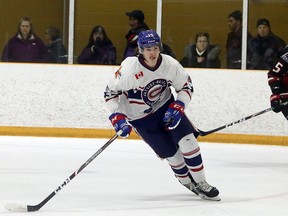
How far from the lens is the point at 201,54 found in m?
7.30

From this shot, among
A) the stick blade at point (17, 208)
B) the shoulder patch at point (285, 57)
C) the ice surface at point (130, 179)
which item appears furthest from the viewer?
the shoulder patch at point (285, 57)

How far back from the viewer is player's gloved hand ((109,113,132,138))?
13.1 ft

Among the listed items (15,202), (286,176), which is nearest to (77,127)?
(286,176)

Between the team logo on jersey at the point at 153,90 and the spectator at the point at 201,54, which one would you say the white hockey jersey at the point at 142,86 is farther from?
the spectator at the point at 201,54

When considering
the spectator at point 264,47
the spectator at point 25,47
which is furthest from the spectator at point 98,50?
the spectator at point 264,47

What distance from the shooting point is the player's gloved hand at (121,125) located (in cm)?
398

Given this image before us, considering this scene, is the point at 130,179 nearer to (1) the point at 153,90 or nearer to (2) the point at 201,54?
(1) the point at 153,90

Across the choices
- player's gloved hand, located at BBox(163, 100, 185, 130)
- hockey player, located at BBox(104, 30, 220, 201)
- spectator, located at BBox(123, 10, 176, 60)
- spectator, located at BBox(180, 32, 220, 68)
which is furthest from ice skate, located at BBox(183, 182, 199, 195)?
spectator, located at BBox(123, 10, 176, 60)

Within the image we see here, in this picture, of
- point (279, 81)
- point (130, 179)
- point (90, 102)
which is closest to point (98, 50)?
point (90, 102)

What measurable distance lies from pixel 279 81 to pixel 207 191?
163 cm

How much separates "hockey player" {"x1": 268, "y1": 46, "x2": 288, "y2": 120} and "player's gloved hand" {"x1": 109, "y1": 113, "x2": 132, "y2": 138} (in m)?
1.74

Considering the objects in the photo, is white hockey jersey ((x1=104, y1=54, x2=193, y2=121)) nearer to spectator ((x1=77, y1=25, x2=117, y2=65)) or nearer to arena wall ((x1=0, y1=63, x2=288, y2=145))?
arena wall ((x1=0, y1=63, x2=288, y2=145))

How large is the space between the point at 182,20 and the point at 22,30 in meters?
1.39

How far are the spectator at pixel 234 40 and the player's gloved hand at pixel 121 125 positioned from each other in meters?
3.33
